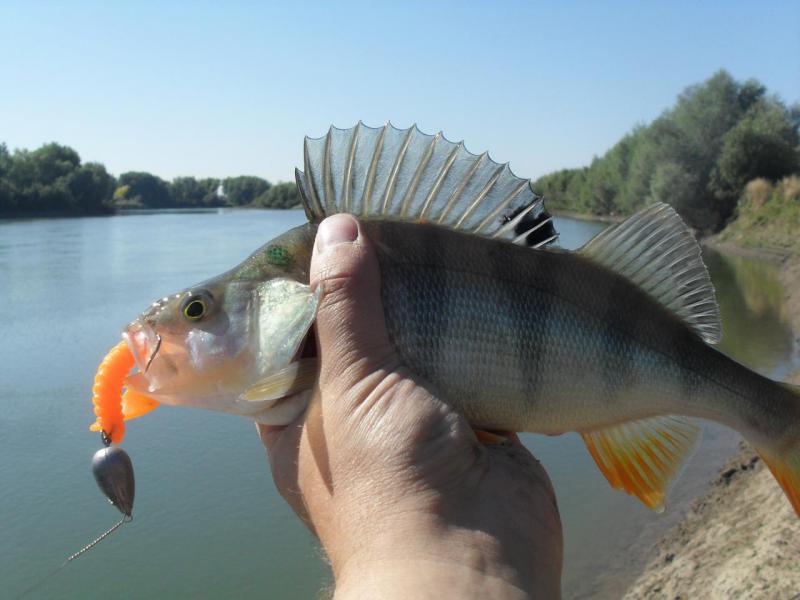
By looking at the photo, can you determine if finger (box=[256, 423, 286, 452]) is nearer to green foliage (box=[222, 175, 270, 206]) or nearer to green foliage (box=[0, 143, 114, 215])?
green foliage (box=[0, 143, 114, 215])

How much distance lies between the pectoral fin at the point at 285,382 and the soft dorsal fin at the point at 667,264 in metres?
1.21

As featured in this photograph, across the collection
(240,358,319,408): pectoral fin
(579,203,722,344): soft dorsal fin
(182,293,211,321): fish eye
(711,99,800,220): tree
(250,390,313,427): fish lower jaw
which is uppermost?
(711,99,800,220): tree

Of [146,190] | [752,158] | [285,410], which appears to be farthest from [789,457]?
[146,190]

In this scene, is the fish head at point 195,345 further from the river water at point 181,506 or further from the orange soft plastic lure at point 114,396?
the river water at point 181,506

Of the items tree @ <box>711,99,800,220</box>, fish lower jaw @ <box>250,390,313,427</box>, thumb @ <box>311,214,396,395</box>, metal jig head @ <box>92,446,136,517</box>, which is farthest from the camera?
tree @ <box>711,99,800,220</box>

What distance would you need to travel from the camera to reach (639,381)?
2.46 metres

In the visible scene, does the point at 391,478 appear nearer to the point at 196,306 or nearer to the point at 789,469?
the point at 196,306

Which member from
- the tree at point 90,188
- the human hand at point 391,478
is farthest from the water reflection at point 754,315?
the tree at point 90,188

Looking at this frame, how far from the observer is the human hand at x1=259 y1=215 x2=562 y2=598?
1815mm

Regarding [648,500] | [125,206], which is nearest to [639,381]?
[648,500]

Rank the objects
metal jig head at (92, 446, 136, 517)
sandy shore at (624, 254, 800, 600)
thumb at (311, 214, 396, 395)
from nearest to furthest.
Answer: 1. thumb at (311, 214, 396, 395)
2. metal jig head at (92, 446, 136, 517)
3. sandy shore at (624, 254, 800, 600)

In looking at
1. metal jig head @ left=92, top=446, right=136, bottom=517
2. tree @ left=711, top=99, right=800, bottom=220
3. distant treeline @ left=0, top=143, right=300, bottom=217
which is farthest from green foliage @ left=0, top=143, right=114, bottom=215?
metal jig head @ left=92, top=446, right=136, bottom=517

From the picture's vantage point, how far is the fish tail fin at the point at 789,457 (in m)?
2.58

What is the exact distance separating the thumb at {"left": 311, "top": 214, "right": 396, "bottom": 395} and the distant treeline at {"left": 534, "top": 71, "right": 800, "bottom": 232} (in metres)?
37.7
